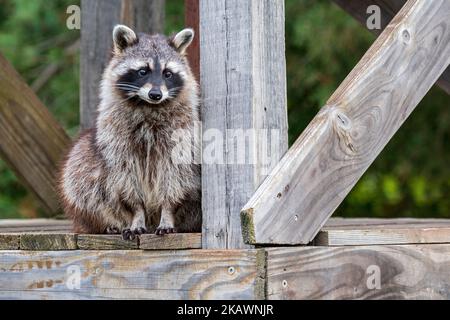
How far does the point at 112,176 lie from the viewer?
563 centimetres

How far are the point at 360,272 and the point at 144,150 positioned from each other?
4.44 feet

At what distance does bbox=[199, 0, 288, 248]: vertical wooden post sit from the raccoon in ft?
1.63

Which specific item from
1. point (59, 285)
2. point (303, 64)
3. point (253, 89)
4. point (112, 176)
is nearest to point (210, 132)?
point (253, 89)

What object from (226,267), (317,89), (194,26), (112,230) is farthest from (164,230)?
(317,89)

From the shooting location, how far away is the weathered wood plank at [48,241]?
539 centimetres

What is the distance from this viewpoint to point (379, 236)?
17.0 ft

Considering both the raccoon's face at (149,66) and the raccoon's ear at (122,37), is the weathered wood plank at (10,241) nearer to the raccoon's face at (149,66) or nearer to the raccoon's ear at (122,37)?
the raccoon's face at (149,66)

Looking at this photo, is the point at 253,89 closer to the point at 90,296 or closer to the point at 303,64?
the point at 90,296

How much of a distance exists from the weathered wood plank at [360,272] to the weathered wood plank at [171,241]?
475 millimetres

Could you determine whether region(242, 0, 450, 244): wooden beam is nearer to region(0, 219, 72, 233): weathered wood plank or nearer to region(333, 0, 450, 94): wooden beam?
region(333, 0, 450, 94): wooden beam

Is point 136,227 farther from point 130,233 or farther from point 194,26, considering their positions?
point 194,26

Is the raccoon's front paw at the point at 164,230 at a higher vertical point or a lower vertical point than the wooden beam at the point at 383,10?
lower

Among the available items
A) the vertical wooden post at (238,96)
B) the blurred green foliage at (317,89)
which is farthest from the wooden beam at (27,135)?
the blurred green foliage at (317,89)

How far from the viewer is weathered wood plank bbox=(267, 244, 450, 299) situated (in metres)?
4.73
